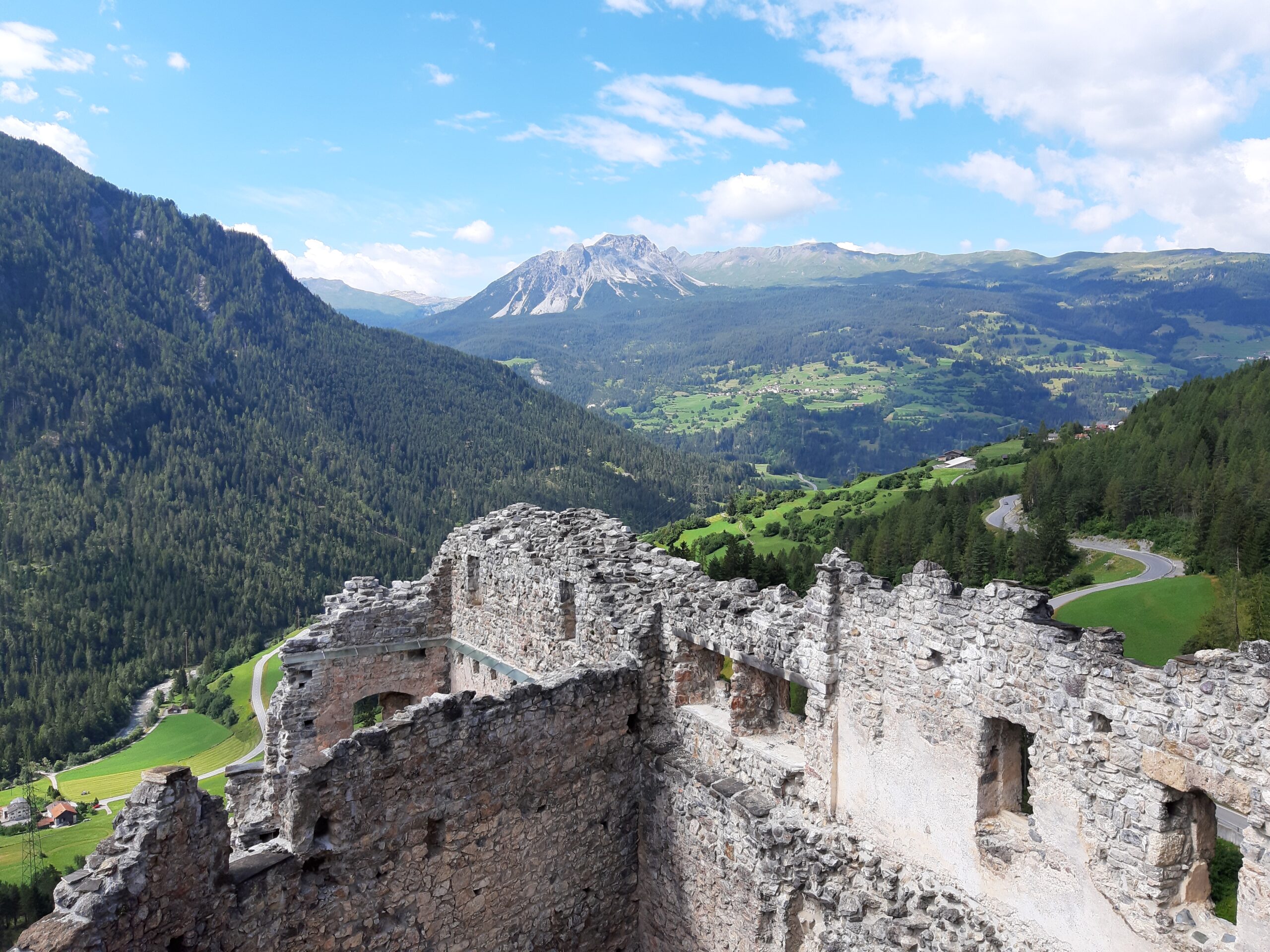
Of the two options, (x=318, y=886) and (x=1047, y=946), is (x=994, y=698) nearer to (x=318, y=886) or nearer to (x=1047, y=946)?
(x=1047, y=946)

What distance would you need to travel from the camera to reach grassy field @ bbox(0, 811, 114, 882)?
6456 centimetres

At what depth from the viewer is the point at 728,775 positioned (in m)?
12.4

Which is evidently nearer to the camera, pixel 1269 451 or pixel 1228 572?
pixel 1228 572

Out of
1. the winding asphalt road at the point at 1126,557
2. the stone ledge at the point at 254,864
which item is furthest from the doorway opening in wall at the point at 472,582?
the winding asphalt road at the point at 1126,557

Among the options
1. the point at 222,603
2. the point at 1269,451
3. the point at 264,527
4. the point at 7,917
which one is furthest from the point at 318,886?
the point at 264,527

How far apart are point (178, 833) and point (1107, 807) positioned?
10.2 meters

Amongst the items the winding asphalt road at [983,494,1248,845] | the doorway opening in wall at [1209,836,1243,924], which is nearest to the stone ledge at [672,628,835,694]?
the doorway opening in wall at [1209,836,1243,924]

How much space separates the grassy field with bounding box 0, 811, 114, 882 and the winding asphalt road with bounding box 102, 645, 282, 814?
2.24m

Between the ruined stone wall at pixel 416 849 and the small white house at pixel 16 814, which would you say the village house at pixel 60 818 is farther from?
the ruined stone wall at pixel 416 849

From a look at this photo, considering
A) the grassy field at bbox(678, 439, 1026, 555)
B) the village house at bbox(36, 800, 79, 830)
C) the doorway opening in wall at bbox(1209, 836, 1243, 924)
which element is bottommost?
the village house at bbox(36, 800, 79, 830)

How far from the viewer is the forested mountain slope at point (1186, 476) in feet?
163

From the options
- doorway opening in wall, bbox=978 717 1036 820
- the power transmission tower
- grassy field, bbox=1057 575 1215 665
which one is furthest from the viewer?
the power transmission tower

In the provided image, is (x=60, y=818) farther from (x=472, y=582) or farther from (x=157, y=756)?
(x=472, y=582)

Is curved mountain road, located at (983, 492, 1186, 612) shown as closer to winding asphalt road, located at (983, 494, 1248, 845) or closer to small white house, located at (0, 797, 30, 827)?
winding asphalt road, located at (983, 494, 1248, 845)
